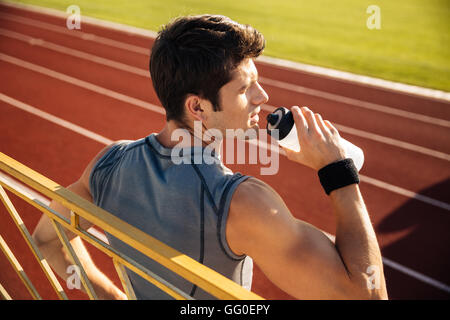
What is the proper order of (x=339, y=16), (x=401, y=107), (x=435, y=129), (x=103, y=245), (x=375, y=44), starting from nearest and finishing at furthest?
(x=103, y=245), (x=435, y=129), (x=401, y=107), (x=375, y=44), (x=339, y=16)

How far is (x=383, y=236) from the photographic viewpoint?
4.80m

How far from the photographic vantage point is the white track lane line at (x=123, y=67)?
23.0 ft

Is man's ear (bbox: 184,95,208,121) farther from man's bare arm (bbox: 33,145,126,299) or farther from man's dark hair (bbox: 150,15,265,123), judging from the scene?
man's bare arm (bbox: 33,145,126,299)

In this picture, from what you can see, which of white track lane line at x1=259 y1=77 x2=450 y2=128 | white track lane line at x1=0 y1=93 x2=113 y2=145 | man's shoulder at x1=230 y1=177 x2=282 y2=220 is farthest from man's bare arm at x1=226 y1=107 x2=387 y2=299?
white track lane line at x1=259 y1=77 x2=450 y2=128

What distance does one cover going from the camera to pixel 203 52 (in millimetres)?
1624

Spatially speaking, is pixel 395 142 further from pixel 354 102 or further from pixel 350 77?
pixel 350 77

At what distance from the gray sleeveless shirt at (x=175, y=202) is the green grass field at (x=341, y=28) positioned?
33.1 feet

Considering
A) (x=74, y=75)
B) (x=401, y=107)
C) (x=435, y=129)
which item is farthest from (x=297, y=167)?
(x=74, y=75)

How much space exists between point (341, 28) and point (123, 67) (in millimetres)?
9165

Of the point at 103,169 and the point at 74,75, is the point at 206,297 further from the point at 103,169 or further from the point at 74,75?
the point at 74,75

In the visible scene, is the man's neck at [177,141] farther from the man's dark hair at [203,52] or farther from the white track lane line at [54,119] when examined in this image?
the white track lane line at [54,119]

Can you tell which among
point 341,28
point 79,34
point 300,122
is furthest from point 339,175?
point 341,28

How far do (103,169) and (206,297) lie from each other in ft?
2.32

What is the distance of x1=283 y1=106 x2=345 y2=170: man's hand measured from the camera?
1.61 metres
